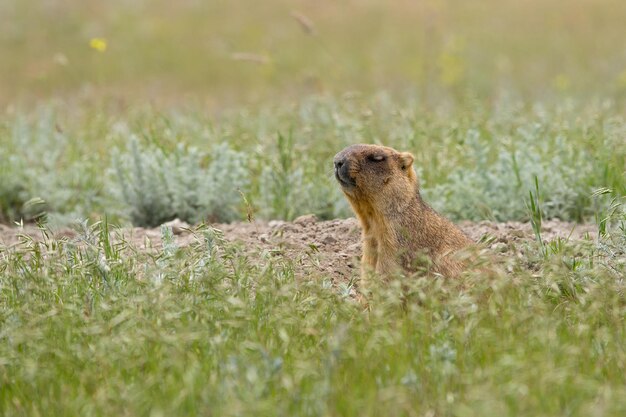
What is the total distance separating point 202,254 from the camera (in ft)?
18.7

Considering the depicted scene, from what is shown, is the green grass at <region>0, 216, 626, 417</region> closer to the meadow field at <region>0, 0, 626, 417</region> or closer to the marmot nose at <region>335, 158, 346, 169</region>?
the meadow field at <region>0, 0, 626, 417</region>

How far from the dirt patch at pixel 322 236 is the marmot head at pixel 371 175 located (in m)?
0.24

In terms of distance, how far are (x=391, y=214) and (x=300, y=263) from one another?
2.30 ft

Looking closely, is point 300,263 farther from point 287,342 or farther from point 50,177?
point 50,177

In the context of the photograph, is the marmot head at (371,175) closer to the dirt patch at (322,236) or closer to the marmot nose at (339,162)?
the marmot nose at (339,162)

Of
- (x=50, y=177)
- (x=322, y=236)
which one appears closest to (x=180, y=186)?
(x=50, y=177)

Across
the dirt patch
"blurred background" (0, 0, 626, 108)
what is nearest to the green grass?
the dirt patch

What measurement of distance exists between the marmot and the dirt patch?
0.14m

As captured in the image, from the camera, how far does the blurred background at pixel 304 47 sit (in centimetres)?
1716

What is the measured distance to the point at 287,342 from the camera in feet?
14.8

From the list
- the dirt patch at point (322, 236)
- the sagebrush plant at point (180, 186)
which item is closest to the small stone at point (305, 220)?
the dirt patch at point (322, 236)

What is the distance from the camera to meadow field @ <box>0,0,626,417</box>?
164 inches

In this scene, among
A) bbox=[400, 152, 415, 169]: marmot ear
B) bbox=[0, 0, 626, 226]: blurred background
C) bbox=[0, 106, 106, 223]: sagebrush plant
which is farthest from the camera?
bbox=[0, 106, 106, 223]: sagebrush plant

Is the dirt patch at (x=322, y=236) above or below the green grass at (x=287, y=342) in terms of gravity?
above
